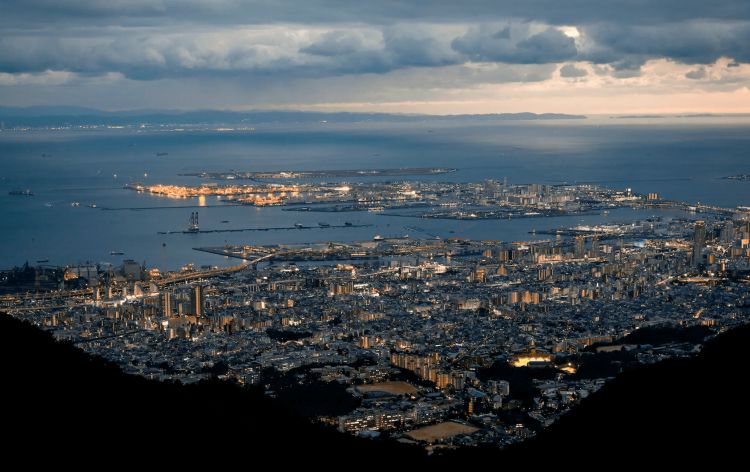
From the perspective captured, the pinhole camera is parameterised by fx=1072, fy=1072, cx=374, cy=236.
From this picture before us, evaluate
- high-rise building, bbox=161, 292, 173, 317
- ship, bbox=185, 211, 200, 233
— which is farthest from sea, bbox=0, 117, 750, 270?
high-rise building, bbox=161, 292, 173, 317

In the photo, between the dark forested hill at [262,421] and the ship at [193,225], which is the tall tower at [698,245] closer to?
the ship at [193,225]

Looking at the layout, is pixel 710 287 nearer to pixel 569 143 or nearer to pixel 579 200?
pixel 579 200

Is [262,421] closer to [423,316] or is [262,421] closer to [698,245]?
[423,316]

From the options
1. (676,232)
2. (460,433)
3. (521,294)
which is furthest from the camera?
(676,232)

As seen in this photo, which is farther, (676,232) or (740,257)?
(676,232)

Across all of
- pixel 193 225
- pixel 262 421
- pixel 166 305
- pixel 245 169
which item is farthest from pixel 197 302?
pixel 245 169

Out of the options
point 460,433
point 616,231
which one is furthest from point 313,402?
point 616,231
